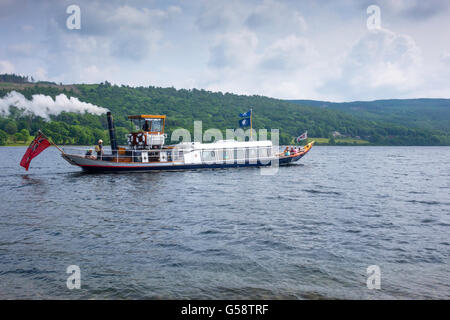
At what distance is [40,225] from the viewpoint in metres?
23.1

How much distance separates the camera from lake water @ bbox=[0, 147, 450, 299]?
13680 mm

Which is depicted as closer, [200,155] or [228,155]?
[200,155]

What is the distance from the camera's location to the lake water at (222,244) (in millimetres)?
13680

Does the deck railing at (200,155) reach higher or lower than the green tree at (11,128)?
lower

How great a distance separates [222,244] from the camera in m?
19.1

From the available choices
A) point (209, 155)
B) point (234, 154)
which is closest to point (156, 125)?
point (209, 155)

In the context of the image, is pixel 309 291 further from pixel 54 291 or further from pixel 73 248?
pixel 73 248

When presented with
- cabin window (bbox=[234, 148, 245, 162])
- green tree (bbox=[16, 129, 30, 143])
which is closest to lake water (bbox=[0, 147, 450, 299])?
cabin window (bbox=[234, 148, 245, 162])

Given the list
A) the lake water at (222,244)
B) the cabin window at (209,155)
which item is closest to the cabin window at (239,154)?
the cabin window at (209,155)

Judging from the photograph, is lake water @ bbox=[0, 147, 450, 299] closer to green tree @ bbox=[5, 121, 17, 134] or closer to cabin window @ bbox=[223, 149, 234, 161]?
cabin window @ bbox=[223, 149, 234, 161]

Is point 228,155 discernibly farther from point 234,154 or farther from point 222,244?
point 222,244

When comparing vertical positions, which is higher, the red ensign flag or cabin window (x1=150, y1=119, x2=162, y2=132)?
cabin window (x1=150, y1=119, x2=162, y2=132)

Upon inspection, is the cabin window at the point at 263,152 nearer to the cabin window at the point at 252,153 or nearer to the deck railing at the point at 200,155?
the deck railing at the point at 200,155
